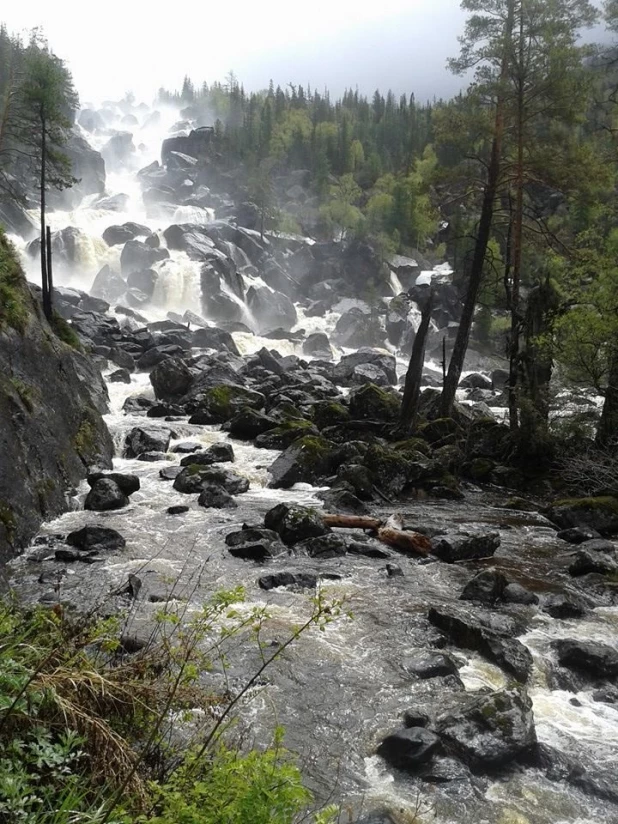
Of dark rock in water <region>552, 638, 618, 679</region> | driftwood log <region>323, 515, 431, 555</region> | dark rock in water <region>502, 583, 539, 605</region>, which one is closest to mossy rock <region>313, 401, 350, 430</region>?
driftwood log <region>323, 515, 431, 555</region>

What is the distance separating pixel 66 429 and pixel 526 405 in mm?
12861

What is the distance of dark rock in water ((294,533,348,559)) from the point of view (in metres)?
11.6

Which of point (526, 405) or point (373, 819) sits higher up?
point (526, 405)

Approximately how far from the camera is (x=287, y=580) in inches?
395

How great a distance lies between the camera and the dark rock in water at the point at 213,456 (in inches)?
705

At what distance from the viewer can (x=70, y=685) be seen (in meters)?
3.73

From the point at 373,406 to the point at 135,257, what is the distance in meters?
42.9

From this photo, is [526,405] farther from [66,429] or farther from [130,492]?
[66,429]

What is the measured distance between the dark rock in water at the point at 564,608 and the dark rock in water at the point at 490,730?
3.05m

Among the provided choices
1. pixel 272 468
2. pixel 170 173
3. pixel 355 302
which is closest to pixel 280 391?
pixel 272 468

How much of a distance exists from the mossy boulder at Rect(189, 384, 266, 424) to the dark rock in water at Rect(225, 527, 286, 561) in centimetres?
1174

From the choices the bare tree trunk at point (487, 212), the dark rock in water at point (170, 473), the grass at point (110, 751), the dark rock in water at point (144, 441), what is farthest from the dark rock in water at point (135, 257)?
the grass at point (110, 751)

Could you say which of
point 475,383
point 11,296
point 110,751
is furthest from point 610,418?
point 475,383

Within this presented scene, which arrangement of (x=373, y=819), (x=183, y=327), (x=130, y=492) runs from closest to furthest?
(x=373, y=819)
(x=130, y=492)
(x=183, y=327)
